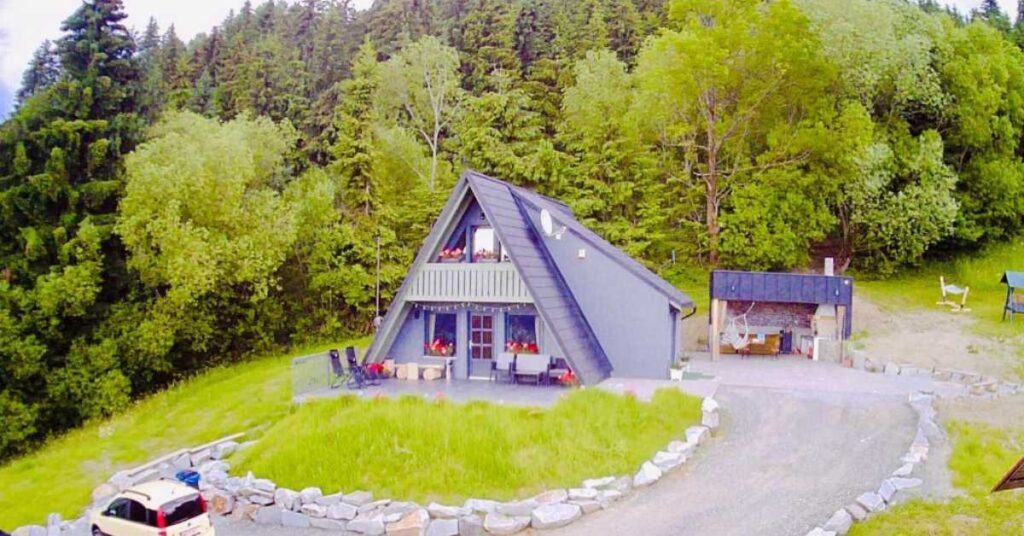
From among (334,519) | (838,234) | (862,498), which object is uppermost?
(838,234)

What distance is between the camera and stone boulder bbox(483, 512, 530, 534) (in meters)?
8.27

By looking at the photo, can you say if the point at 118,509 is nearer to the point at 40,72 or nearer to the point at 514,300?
the point at 514,300

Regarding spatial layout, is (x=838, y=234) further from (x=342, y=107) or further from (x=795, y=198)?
(x=342, y=107)

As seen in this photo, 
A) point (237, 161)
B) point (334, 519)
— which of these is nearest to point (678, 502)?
point (334, 519)

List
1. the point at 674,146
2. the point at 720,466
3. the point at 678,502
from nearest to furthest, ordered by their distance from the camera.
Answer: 1. the point at 678,502
2. the point at 720,466
3. the point at 674,146

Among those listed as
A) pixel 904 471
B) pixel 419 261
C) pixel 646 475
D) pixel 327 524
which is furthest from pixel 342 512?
pixel 904 471

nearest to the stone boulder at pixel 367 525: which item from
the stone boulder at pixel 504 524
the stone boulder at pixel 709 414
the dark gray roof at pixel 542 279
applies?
the stone boulder at pixel 504 524

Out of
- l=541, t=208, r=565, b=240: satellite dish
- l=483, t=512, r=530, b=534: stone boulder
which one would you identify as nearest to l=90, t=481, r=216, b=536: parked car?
l=483, t=512, r=530, b=534: stone boulder

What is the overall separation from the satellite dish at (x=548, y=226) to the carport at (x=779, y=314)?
504 cm

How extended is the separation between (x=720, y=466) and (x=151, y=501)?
756cm

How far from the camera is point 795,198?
25094 mm

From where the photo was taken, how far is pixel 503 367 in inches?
587

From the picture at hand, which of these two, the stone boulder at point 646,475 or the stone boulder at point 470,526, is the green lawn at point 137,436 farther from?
the stone boulder at point 646,475

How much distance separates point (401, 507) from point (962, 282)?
82.5 ft
